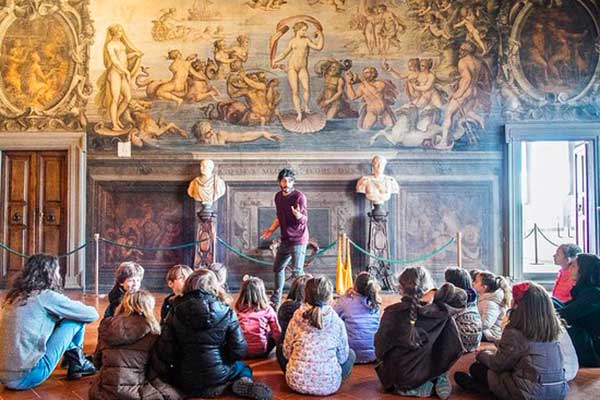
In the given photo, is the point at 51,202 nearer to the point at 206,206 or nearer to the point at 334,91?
the point at 206,206

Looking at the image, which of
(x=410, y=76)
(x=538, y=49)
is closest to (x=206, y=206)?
(x=410, y=76)

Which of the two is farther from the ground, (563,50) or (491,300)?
(563,50)

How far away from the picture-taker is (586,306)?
449 cm

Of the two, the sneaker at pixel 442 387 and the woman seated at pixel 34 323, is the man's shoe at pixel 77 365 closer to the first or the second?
the woman seated at pixel 34 323

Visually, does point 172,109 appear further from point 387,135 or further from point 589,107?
point 589,107

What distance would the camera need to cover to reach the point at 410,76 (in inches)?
392

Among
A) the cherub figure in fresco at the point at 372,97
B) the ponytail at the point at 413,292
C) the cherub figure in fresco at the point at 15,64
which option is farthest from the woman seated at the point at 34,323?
the cherub figure in fresco at the point at 15,64

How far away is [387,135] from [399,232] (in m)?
1.83

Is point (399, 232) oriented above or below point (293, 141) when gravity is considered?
below

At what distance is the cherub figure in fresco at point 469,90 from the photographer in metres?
9.90

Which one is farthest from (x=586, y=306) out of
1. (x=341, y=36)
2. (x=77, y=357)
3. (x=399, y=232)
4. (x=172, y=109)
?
(x=172, y=109)

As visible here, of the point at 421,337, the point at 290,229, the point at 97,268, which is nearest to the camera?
the point at 421,337

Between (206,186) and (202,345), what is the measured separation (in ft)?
19.8

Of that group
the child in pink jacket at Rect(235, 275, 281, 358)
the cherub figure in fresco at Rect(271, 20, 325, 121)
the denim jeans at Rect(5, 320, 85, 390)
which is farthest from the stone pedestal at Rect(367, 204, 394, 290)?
the denim jeans at Rect(5, 320, 85, 390)
